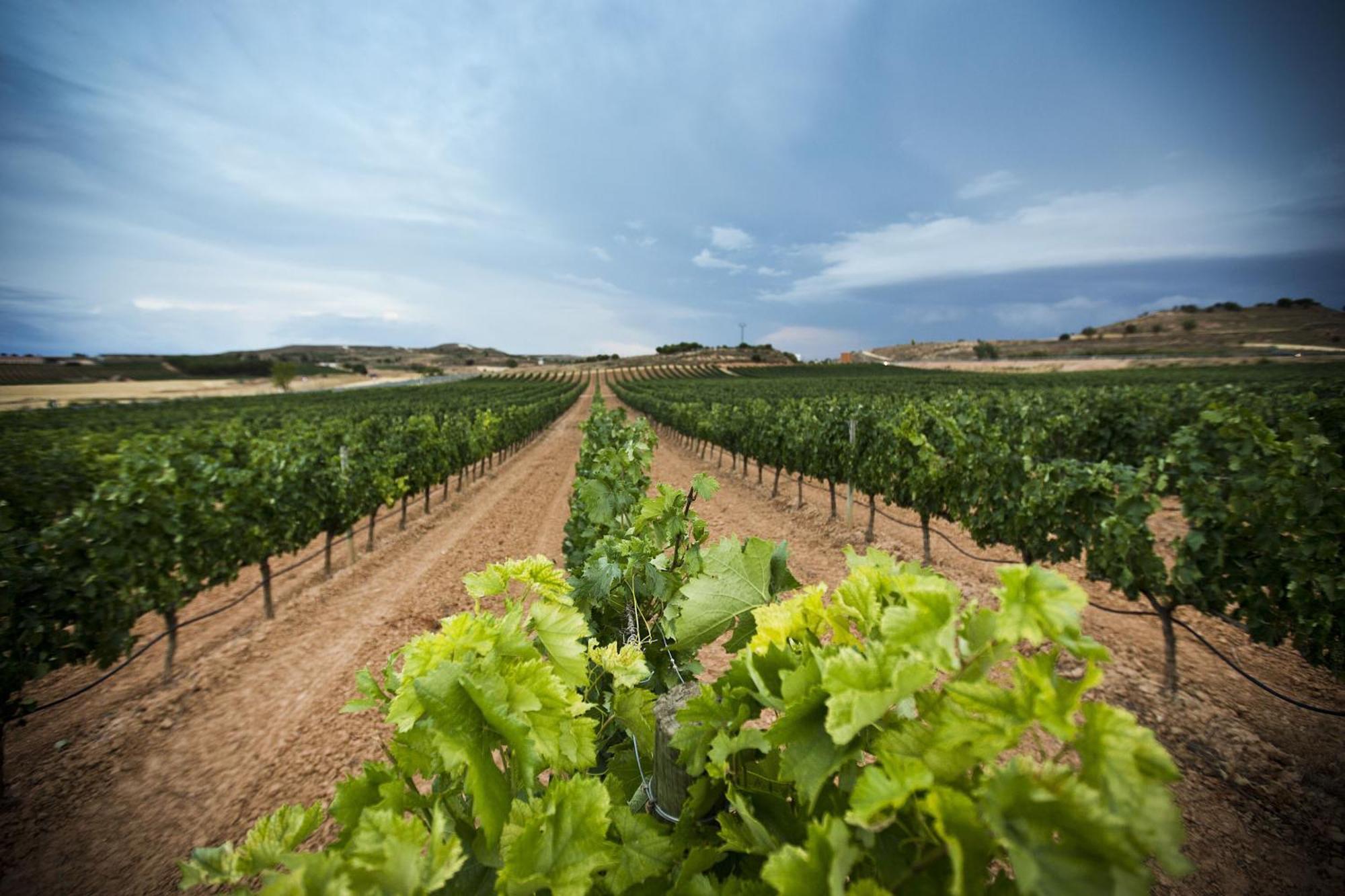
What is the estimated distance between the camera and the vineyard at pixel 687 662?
0.87 meters

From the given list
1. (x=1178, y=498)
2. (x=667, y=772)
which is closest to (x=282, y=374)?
(x=1178, y=498)

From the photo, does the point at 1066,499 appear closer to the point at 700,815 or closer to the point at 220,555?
the point at 700,815

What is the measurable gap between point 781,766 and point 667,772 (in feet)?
2.33

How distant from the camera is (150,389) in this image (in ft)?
223

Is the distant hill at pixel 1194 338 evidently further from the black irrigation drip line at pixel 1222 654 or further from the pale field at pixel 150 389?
the pale field at pixel 150 389

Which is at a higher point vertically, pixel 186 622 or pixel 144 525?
pixel 144 525

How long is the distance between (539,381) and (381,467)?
68856 millimetres

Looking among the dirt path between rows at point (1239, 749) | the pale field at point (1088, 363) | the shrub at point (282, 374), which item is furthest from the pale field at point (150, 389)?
the pale field at point (1088, 363)

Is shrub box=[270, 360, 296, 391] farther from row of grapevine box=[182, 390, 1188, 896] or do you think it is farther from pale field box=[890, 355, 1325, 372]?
pale field box=[890, 355, 1325, 372]

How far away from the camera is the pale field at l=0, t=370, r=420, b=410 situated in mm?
52344

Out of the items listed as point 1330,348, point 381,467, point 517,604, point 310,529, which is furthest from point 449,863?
point 1330,348

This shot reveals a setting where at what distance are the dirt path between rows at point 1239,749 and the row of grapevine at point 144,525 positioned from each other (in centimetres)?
592

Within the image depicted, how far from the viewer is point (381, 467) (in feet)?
40.2

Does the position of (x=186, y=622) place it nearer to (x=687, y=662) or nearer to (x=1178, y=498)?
(x=687, y=662)
